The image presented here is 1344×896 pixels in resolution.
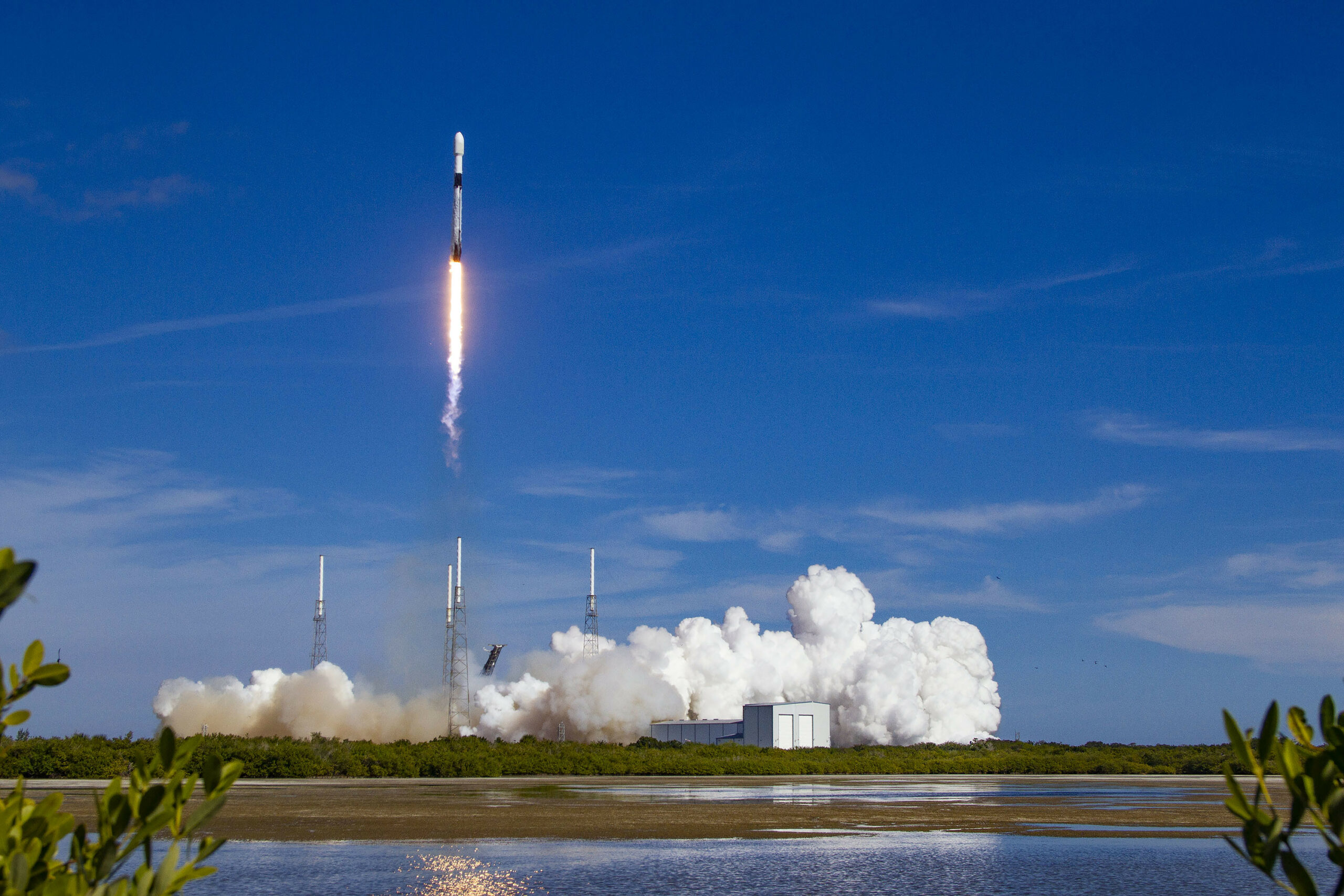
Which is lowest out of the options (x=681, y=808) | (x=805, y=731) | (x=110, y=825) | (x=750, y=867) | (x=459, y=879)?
(x=805, y=731)

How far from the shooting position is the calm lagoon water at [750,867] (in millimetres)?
17344

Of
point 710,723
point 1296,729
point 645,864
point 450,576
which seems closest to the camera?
point 1296,729

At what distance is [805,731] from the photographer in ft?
270

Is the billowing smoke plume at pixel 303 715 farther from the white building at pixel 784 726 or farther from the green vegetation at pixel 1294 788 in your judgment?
the green vegetation at pixel 1294 788

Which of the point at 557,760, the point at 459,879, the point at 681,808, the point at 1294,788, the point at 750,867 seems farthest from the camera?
the point at 557,760

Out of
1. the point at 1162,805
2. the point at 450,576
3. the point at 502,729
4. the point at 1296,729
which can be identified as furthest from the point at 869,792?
the point at 502,729

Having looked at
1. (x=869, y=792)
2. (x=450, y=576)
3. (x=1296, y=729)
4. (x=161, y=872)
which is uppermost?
(x=450, y=576)

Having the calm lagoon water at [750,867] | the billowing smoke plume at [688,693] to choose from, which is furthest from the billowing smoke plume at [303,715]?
the calm lagoon water at [750,867]

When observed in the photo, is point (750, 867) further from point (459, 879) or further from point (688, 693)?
point (688, 693)

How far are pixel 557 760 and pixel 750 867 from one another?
42270 mm

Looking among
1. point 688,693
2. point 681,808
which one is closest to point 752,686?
point 688,693

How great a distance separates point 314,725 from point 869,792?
145 feet

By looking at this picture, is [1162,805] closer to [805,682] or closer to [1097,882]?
[1097,882]

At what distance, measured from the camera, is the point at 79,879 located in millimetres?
3773
